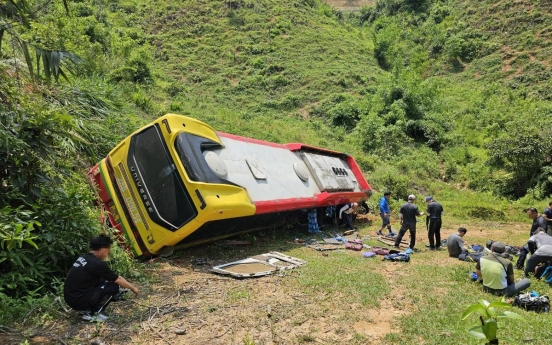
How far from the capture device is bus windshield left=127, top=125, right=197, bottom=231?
6.33 metres

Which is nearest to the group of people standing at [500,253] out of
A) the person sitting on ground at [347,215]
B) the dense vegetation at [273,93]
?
the person sitting on ground at [347,215]

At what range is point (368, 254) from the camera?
8219 mm

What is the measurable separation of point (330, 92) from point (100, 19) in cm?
1646

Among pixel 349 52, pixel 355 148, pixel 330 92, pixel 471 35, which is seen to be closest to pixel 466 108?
pixel 330 92

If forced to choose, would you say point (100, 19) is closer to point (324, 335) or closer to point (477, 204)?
point (477, 204)

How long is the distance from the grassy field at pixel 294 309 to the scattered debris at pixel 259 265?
0.17 m

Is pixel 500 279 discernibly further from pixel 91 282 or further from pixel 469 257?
pixel 91 282

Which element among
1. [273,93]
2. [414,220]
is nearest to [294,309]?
[414,220]

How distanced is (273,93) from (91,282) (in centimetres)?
2728

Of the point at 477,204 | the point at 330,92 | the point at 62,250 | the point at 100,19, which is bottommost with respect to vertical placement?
the point at 477,204

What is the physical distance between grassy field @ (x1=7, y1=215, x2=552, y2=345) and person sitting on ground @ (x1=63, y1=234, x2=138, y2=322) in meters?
0.17

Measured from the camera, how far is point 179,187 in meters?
6.42

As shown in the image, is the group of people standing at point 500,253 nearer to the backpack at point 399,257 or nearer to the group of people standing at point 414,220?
the group of people standing at point 414,220

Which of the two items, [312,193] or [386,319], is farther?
[312,193]
